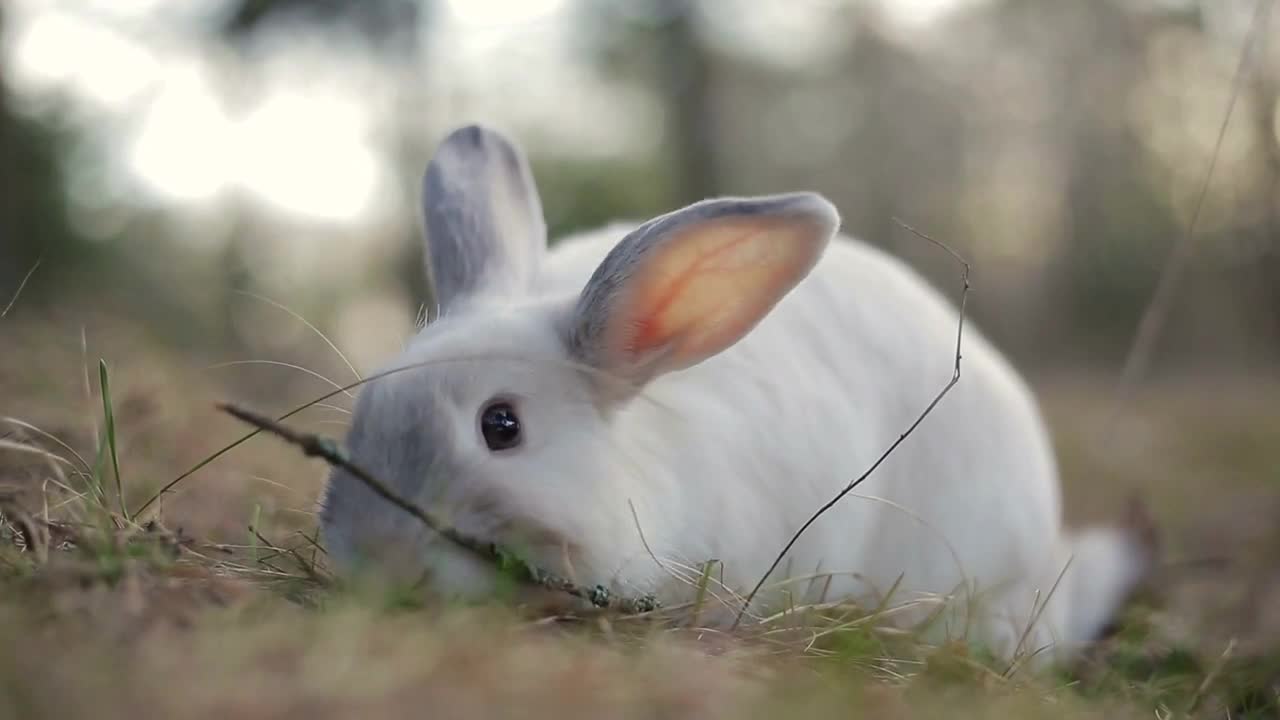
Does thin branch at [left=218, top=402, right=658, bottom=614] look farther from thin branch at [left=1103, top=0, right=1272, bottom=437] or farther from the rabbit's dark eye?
thin branch at [left=1103, top=0, right=1272, bottom=437]

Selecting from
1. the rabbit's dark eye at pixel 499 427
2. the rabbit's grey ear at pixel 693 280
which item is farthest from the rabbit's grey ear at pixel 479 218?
the rabbit's dark eye at pixel 499 427

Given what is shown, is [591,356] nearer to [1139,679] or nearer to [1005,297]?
[1139,679]

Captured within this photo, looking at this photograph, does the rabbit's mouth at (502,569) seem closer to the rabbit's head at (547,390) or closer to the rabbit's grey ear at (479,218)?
the rabbit's head at (547,390)

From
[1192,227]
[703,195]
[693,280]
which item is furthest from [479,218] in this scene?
[703,195]

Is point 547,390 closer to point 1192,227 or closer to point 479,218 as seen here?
point 479,218

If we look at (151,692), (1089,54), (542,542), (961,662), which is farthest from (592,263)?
(1089,54)

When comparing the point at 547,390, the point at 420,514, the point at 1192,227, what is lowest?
the point at 420,514

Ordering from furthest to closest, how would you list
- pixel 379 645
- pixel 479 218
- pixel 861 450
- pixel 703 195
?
pixel 703 195
pixel 861 450
pixel 479 218
pixel 379 645
